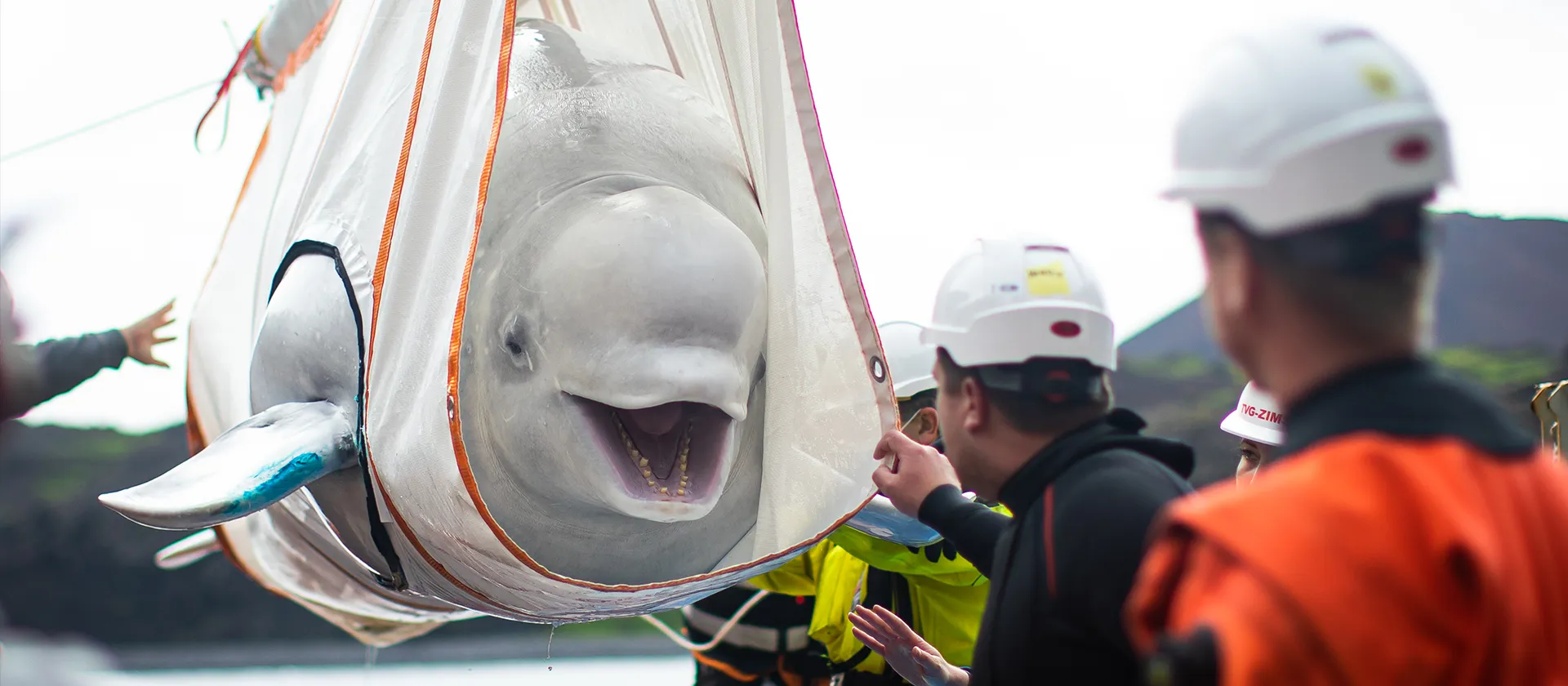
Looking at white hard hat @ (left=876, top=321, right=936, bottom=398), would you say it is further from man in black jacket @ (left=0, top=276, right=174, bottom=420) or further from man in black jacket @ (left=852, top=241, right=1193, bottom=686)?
man in black jacket @ (left=0, top=276, right=174, bottom=420)

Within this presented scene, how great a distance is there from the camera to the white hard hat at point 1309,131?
1.10m

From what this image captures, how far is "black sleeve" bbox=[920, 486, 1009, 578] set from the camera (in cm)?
208

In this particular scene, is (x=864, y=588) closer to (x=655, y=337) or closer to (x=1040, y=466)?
(x=655, y=337)

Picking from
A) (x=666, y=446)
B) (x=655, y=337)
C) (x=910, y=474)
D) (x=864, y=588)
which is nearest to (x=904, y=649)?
(x=910, y=474)

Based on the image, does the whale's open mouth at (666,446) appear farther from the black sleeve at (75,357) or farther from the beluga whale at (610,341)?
the black sleeve at (75,357)

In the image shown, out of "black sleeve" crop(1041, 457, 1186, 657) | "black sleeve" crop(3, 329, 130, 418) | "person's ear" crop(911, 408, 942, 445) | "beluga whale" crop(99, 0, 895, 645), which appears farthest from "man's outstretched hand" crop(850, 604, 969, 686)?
"black sleeve" crop(3, 329, 130, 418)

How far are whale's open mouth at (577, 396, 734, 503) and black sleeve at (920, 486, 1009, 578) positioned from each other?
22.0 inches

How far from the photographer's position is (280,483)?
2668 mm

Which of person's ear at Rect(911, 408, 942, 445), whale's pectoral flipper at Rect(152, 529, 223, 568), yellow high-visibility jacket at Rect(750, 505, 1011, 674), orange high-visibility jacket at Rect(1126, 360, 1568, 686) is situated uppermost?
orange high-visibility jacket at Rect(1126, 360, 1568, 686)

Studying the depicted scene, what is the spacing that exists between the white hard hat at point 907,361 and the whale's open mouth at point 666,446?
3.85ft

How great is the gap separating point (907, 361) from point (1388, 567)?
9.44 feet

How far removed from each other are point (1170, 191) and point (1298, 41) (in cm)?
18

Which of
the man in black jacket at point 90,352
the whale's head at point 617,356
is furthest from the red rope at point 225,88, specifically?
the whale's head at point 617,356

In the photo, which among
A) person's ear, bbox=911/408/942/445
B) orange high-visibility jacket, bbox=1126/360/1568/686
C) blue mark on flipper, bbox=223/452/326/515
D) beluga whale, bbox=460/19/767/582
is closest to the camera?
orange high-visibility jacket, bbox=1126/360/1568/686
